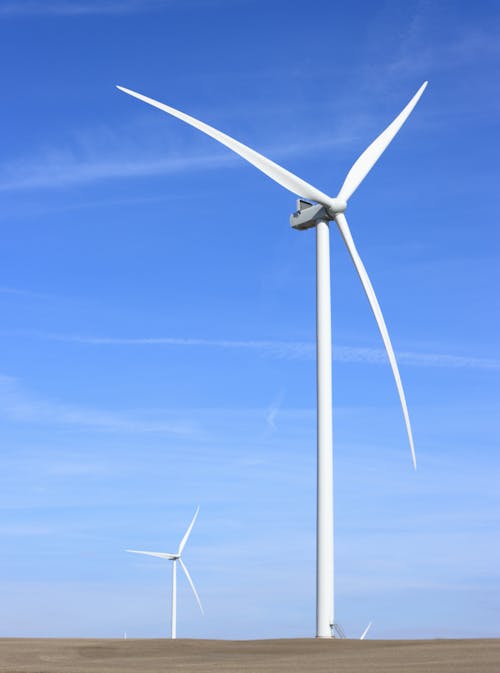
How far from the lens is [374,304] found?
47.9 meters

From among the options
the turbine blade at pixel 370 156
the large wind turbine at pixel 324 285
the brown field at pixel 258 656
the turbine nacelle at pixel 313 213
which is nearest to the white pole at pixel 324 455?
the large wind turbine at pixel 324 285

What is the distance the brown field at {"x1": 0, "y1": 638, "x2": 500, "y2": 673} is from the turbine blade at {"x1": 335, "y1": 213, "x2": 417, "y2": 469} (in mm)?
10224

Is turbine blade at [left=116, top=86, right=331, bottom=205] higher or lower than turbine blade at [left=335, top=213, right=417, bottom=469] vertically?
higher

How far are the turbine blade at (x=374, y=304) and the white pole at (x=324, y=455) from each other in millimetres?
2517

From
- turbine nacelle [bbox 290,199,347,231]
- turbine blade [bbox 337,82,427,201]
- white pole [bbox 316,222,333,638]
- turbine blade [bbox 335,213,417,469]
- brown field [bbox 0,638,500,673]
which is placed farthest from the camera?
turbine blade [bbox 337,82,427,201]

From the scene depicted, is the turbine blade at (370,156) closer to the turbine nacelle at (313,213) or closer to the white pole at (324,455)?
the turbine nacelle at (313,213)

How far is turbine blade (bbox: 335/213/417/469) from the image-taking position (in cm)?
4566

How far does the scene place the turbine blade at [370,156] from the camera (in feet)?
168

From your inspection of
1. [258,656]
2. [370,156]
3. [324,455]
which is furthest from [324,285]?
[258,656]

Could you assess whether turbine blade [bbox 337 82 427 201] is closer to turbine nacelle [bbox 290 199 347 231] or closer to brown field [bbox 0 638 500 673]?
turbine nacelle [bbox 290 199 347 231]

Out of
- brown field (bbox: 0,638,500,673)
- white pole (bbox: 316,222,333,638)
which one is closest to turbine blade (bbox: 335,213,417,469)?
white pole (bbox: 316,222,333,638)

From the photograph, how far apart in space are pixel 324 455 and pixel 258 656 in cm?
916

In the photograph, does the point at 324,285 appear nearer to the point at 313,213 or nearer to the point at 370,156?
the point at 313,213

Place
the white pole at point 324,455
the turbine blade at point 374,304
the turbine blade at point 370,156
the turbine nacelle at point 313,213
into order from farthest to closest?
the turbine blade at point 370,156
the turbine nacelle at point 313,213
the turbine blade at point 374,304
the white pole at point 324,455
